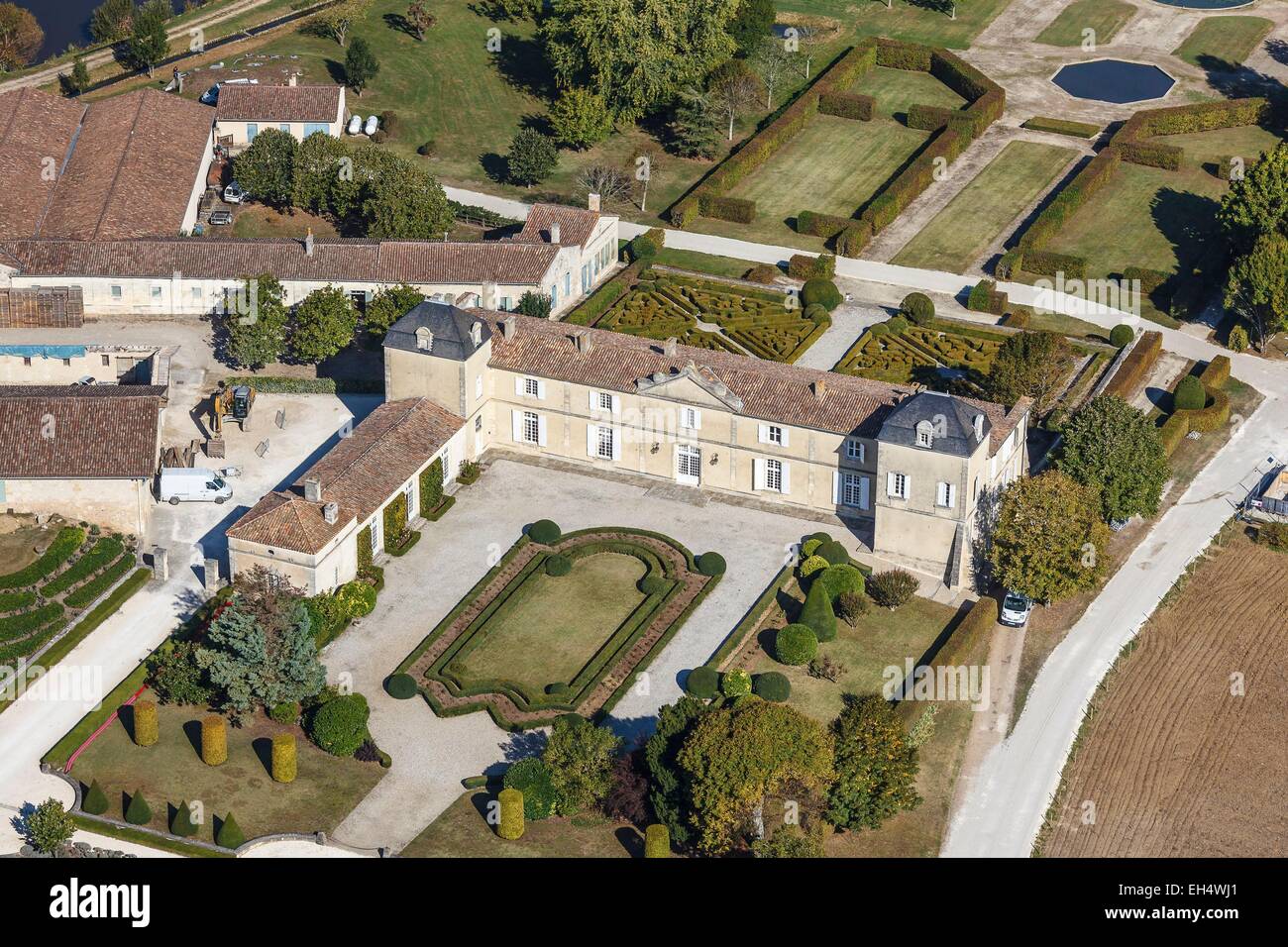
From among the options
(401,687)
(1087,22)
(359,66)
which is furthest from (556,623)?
(1087,22)

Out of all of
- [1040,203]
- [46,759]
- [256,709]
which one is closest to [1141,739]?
[256,709]

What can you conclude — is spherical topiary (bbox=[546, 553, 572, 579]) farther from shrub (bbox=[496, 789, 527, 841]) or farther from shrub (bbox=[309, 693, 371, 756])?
shrub (bbox=[496, 789, 527, 841])

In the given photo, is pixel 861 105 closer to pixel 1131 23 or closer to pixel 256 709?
pixel 1131 23

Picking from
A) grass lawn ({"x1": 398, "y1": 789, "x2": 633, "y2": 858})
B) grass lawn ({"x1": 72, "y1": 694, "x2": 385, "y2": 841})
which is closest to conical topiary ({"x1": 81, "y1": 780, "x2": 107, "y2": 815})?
grass lawn ({"x1": 72, "y1": 694, "x2": 385, "y2": 841})

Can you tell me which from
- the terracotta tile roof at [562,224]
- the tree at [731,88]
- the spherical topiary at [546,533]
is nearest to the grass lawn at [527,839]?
the spherical topiary at [546,533]

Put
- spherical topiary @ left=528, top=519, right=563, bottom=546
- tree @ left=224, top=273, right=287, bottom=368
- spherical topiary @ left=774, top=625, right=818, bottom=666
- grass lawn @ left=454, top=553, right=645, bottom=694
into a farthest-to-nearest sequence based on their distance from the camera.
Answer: tree @ left=224, top=273, right=287, bottom=368
spherical topiary @ left=528, top=519, right=563, bottom=546
spherical topiary @ left=774, top=625, right=818, bottom=666
grass lawn @ left=454, top=553, right=645, bottom=694

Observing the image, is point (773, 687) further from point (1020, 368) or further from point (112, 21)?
point (112, 21)
